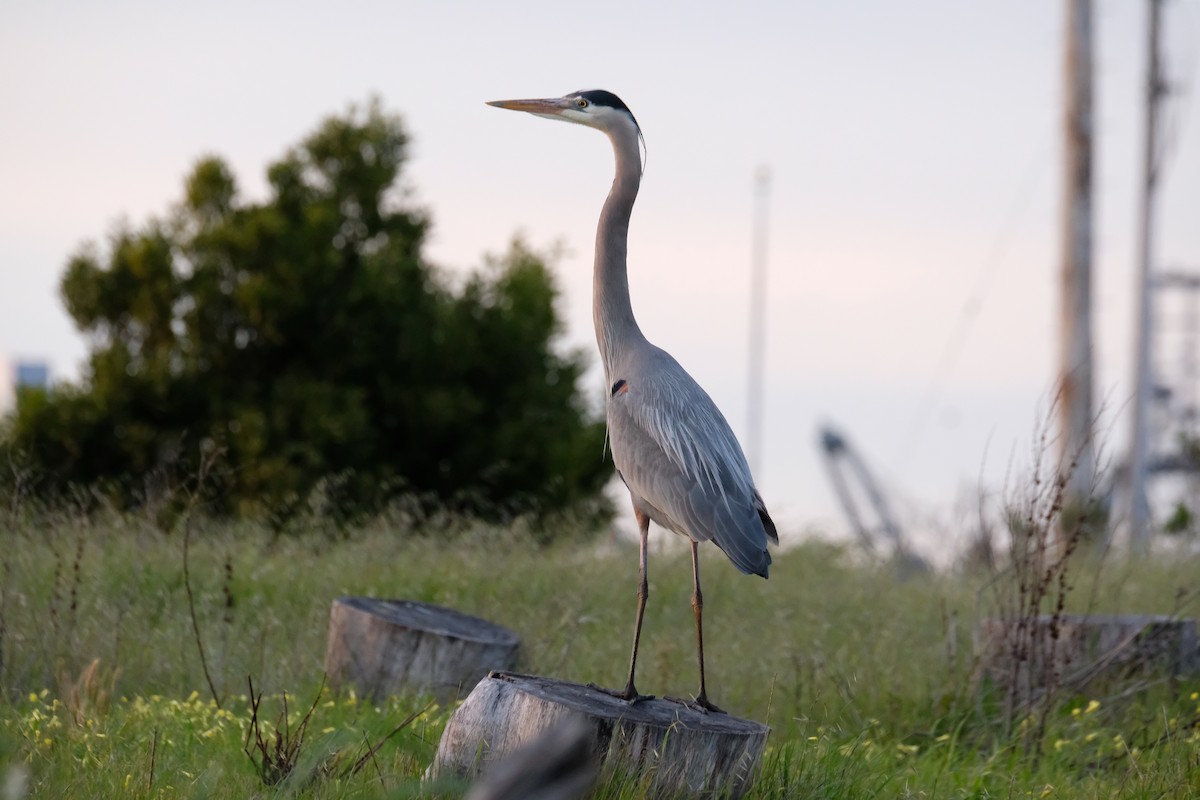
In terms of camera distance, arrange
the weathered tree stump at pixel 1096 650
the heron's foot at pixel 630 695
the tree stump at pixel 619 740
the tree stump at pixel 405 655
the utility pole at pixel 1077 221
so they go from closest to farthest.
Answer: the tree stump at pixel 619 740 < the heron's foot at pixel 630 695 < the tree stump at pixel 405 655 < the weathered tree stump at pixel 1096 650 < the utility pole at pixel 1077 221

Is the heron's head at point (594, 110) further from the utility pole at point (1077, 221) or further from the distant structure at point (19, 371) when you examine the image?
the distant structure at point (19, 371)

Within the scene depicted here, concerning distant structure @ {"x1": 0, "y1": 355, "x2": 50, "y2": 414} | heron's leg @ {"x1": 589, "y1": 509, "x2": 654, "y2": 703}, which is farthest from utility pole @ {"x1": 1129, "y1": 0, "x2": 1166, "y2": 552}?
distant structure @ {"x1": 0, "y1": 355, "x2": 50, "y2": 414}

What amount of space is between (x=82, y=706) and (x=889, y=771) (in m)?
3.25

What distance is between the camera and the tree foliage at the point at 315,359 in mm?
14898

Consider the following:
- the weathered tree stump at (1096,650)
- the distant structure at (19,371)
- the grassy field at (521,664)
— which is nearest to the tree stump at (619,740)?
the grassy field at (521,664)

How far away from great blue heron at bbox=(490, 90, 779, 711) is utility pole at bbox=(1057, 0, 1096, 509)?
8.61 m

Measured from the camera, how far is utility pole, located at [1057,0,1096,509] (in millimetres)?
12977

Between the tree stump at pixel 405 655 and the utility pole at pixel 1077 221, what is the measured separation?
26.2ft

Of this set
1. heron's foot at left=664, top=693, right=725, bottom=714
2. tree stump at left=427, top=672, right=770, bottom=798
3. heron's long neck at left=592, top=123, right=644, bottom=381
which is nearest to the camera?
tree stump at left=427, top=672, right=770, bottom=798

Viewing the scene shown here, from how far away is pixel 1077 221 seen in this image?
13.1 m

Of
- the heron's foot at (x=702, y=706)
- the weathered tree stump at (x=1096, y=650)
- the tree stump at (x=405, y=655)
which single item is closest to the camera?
the heron's foot at (x=702, y=706)

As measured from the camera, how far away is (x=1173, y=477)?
61.0ft

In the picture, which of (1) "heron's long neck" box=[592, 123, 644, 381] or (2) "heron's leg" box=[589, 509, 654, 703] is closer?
(2) "heron's leg" box=[589, 509, 654, 703]

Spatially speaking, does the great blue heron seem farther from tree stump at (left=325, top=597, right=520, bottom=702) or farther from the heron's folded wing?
tree stump at (left=325, top=597, right=520, bottom=702)
